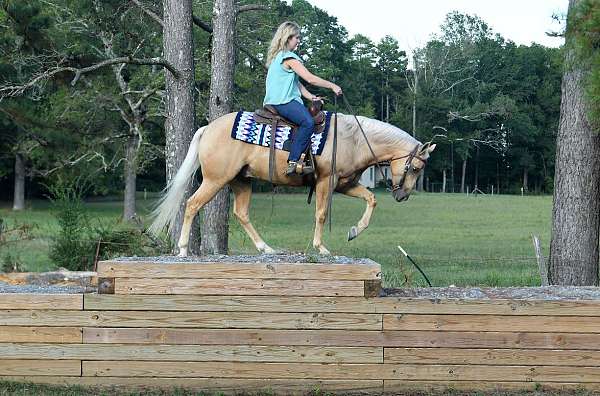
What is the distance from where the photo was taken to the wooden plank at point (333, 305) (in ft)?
22.3

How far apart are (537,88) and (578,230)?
127 ft

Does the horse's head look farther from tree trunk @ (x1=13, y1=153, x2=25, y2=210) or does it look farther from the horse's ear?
tree trunk @ (x1=13, y1=153, x2=25, y2=210)

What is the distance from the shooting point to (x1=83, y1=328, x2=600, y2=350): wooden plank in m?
6.82

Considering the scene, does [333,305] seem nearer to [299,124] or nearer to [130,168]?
[299,124]

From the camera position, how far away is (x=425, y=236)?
2816cm

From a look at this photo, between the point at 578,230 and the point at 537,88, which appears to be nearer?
the point at 578,230

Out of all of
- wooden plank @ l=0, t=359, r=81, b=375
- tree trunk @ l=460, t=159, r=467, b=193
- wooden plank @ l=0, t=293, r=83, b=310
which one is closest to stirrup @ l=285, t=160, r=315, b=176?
wooden plank @ l=0, t=293, r=83, b=310

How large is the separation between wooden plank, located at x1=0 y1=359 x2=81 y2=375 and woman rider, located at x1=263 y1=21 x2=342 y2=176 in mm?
2566

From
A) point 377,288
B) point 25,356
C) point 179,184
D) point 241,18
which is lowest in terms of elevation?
point 25,356

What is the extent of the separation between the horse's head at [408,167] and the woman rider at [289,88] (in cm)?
89

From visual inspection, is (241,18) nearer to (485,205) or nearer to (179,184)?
(179,184)

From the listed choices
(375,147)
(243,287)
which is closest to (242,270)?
(243,287)

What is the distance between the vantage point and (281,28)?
7895 millimetres

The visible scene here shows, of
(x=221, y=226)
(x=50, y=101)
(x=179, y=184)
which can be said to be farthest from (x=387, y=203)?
(x=179, y=184)
